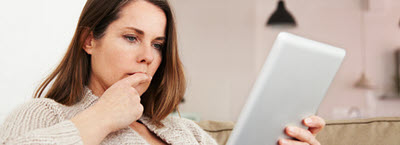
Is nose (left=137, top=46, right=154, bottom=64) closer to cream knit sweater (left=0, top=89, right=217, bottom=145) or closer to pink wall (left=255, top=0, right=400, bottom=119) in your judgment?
cream knit sweater (left=0, top=89, right=217, bottom=145)

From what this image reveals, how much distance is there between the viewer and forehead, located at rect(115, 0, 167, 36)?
1.01 meters

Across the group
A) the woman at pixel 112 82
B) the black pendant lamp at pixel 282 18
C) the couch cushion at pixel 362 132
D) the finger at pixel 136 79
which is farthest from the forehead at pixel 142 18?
the black pendant lamp at pixel 282 18

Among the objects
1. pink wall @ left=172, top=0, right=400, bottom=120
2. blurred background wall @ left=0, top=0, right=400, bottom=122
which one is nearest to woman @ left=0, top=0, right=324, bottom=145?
blurred background wall @ left=0, top=0, right=400, bottom=122

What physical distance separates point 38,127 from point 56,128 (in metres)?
0.12

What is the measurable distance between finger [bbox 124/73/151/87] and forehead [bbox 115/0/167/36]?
107mm

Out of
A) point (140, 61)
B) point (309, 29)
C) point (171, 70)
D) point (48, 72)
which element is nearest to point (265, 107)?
point (140, 61)

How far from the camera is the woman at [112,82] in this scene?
85cm

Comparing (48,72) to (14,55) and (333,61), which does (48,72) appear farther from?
(333,61)

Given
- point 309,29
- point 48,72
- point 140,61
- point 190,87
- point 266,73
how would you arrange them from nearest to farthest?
1. point 266,73
2. point 140,61
3. point 48,72
4. point 190,87
5. point 309,29

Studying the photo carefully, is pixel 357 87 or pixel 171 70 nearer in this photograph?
pixel 171 70

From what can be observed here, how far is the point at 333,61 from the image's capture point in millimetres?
789

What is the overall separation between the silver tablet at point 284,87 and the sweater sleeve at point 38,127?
12.5 inches

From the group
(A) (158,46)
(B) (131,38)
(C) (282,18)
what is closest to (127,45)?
(B) (131,38)

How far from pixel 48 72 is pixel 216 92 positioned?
3.19 m
